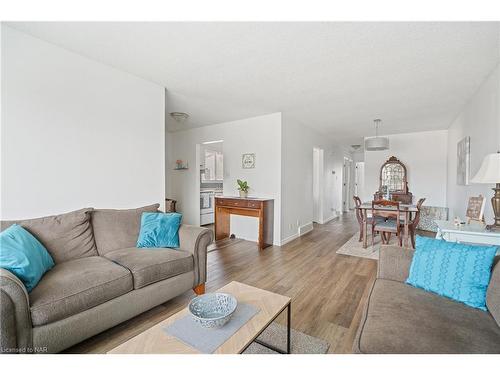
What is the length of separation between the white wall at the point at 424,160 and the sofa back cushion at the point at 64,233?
6358 millimetres

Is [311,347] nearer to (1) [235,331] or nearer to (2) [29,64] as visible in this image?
(1) [235,331]

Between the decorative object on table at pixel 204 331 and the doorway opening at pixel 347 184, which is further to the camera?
the doorway opening at pixel 347 184

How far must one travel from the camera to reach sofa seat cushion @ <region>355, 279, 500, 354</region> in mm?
1015

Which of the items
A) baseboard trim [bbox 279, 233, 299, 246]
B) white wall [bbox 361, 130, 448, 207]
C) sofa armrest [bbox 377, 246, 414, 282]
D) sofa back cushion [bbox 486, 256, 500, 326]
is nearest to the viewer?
sofa back cushion [bbox 486, 256, 500, 326]

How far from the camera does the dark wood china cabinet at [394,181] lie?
587 cm

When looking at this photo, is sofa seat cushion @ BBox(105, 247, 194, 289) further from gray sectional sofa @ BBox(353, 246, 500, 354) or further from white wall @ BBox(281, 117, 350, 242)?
white wall @ BBox(281, 117, 350, 242)

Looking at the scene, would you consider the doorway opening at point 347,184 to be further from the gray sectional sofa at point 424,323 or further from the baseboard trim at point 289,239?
the gray sectional sofa at point 424,323

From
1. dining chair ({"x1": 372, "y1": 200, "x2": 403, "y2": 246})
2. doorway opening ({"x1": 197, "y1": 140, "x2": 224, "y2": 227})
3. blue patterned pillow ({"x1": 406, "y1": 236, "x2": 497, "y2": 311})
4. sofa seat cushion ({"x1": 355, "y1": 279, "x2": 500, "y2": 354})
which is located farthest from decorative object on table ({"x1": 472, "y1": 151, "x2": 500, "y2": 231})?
doorway opening ({"x1": 197, "y1": 140, "x2": 224, "y2": 227})

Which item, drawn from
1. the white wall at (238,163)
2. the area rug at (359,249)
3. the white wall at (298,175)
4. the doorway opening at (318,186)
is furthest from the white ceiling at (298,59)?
the doorway opening at (318,186)

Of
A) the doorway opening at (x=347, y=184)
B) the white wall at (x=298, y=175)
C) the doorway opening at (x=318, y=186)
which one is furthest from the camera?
the doorway opening at (x=347, y=184)

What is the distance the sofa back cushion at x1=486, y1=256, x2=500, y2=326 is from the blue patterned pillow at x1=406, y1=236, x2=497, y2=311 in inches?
1.2

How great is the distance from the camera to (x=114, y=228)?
235 centimetres
